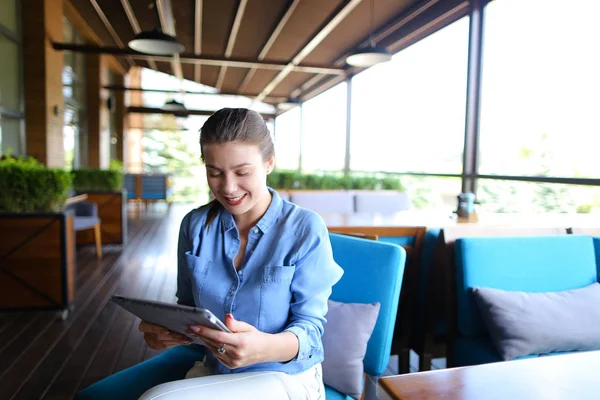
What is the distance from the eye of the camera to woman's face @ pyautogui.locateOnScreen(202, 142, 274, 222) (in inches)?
48.6

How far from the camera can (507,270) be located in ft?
6.44

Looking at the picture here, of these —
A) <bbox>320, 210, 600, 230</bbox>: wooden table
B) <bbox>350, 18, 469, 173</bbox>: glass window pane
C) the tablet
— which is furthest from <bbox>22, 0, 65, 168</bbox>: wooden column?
the tablet

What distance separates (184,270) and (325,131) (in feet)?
34.4

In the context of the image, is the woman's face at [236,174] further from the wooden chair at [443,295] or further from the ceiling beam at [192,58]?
the ceiling beam at [192,58]

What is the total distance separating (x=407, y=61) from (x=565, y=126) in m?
3.47

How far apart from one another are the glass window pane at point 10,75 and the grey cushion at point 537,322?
6647mm

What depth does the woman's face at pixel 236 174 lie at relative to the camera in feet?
4.05

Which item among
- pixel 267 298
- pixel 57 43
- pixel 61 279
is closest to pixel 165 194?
pixel 57 43

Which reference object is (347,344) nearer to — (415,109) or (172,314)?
(172,314)

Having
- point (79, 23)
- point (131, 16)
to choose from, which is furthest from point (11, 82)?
point (79, 23)

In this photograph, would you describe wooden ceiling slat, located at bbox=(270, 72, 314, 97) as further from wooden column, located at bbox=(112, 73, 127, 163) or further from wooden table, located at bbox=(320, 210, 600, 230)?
wooden table, located at bbox=(320, 210, 600, 230)

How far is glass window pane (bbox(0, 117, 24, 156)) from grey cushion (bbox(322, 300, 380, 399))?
20.5 feet

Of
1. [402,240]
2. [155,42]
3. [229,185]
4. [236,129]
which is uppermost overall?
[155,42]

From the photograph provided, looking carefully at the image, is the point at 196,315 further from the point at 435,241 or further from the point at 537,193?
the point at 537,193
